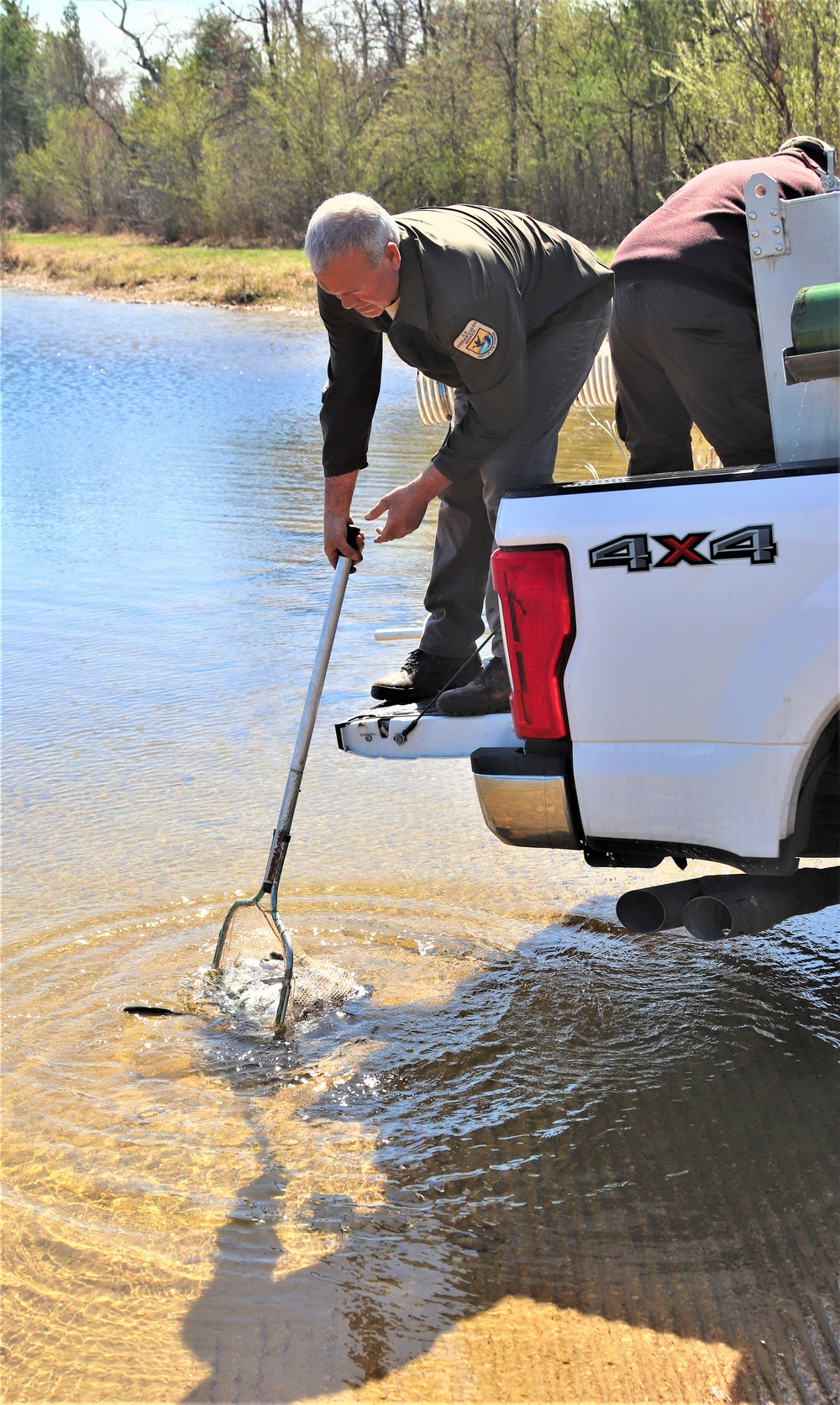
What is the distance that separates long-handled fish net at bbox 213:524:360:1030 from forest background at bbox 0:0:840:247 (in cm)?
1852

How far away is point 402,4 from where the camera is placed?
147ft

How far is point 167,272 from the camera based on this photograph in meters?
36.7

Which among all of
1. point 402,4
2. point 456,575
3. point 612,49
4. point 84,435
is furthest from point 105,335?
point 402,4

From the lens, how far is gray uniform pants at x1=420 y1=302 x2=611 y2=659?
12.5 feet

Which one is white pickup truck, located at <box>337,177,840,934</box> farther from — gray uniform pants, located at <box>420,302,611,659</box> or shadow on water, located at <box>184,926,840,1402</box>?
gray uniform pants, located at <box>420,302,611,659</box>

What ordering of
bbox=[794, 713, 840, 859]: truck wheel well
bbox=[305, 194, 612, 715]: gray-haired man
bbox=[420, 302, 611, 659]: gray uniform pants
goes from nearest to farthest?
bbox=[794, 713, 840, 859]: truck wheel well → bbox=[305, 194, 612, 715]: gray-haired man → bbox=[420, 302, 611, 659]: gray uniform pants

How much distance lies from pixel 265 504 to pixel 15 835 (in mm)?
5896

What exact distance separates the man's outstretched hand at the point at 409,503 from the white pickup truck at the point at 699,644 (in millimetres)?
881

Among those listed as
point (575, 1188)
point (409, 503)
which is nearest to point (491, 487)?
point (409, 503)

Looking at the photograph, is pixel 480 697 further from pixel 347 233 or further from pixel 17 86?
pixel 17 86

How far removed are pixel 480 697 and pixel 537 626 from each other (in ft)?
3.47

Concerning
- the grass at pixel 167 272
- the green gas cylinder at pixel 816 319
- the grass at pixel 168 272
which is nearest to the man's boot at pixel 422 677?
the green gas cylinder at pixel 816 319

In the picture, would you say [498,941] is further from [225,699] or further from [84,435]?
[84,435]

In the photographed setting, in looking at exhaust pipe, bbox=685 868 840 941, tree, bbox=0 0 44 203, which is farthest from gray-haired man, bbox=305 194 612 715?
tree, bbox=0 0 44 203
